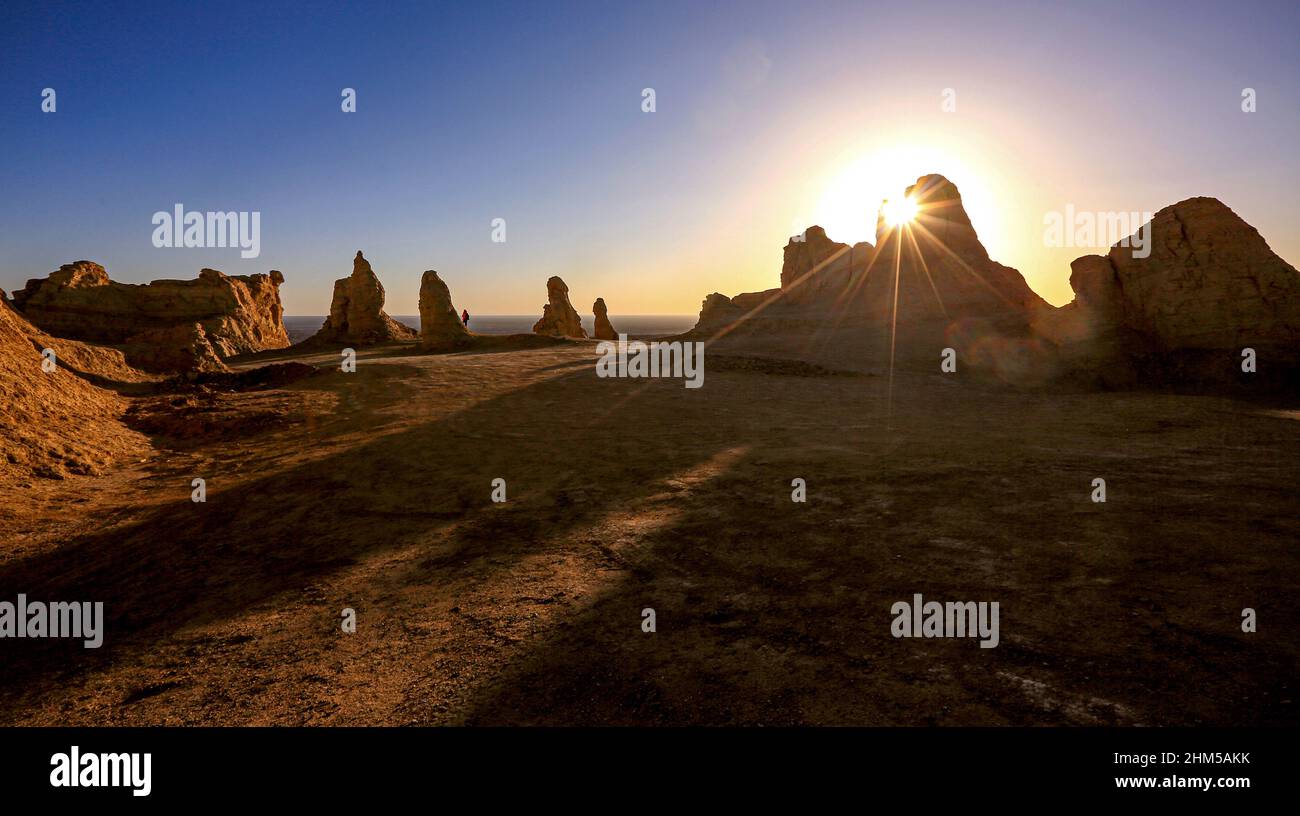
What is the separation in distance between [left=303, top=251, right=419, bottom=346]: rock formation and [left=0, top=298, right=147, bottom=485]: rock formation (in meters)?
24.7

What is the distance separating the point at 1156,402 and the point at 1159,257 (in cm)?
861

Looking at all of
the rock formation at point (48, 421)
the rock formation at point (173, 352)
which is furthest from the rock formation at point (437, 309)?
the rock formation at point (48, 421)

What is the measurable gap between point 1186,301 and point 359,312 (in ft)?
141

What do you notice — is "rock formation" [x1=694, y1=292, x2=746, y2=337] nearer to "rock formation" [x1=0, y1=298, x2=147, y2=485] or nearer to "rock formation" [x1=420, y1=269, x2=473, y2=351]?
"rock formation" [x1=420, y1=269, x2=473, y2=351]

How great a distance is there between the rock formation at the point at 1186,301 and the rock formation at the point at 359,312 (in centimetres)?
3893

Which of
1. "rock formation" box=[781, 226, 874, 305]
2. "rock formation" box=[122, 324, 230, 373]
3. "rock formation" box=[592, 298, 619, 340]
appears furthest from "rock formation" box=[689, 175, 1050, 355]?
"rock formation" box=[122, 324, 230, 373]

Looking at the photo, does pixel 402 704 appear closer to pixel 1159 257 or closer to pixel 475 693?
pixel 475 693

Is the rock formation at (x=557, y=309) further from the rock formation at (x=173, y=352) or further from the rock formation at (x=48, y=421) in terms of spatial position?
the rock formation at (x=48, y=421)

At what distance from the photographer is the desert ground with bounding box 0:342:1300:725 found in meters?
3.47

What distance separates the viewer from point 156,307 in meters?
32.0

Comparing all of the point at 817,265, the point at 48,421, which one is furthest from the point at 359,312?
the point at 817,265
